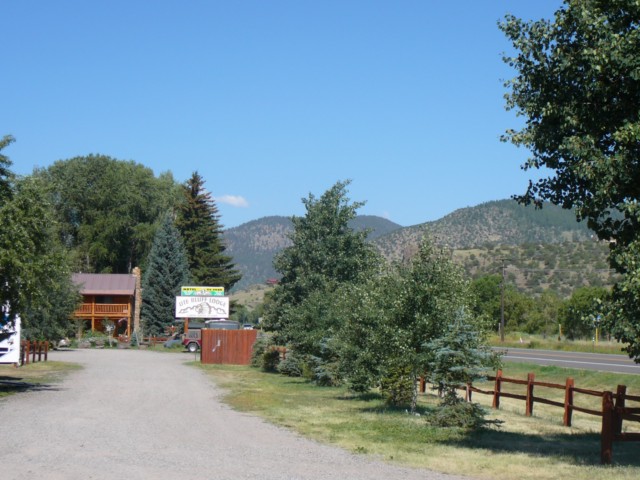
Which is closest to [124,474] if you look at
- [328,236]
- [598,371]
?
[328,236]

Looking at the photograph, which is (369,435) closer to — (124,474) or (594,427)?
(124,474)

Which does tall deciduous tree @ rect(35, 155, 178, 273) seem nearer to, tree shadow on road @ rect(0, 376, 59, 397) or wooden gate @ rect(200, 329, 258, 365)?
wooden gate @ rect(200, 329, 258, 365)

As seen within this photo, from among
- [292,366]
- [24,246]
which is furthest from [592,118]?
[292,366]

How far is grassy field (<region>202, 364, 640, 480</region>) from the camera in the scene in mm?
12625

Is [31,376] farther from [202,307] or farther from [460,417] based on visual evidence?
[202,307]

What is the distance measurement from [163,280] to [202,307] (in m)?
12.6

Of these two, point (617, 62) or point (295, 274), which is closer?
point (617, 62)

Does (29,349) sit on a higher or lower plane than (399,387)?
lower

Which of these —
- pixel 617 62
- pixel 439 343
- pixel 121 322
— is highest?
pixel 617 62

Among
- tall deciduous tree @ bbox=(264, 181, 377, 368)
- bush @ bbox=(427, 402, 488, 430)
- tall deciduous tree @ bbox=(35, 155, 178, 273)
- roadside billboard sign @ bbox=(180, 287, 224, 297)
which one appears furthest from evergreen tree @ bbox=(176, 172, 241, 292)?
bush @ bbox=(427, 402, 488, 430)

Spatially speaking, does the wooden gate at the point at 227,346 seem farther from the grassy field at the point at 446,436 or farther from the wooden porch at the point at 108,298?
the wooden porch at the point at 108,298

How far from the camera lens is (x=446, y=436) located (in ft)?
53.4

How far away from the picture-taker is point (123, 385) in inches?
1124

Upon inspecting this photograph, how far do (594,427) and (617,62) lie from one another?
12011 millimetres
